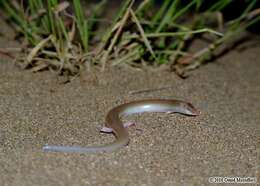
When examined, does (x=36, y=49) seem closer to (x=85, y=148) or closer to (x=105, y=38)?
(x=105, y=38)

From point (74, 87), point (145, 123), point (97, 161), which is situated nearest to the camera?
point (97, 161)

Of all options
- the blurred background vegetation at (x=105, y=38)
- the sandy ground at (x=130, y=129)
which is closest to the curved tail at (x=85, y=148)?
the sandy ground at (x=130, y=129)

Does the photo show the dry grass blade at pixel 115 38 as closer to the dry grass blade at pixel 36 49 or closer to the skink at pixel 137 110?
the dry grass blade at pixel 36 49

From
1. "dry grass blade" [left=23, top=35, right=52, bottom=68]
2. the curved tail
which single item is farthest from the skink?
"dry grass blade" [left=23, top=35, right=52, bottom=68]

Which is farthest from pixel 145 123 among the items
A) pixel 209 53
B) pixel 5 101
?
pixel 209 53

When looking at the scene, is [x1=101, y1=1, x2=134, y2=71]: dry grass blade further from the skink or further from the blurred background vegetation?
the skink

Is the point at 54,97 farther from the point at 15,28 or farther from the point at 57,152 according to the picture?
the point at 15,28

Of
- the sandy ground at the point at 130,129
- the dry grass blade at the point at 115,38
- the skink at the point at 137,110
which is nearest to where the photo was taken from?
the sandy ground at the point at 130,129

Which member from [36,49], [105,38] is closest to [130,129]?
[105,38]
